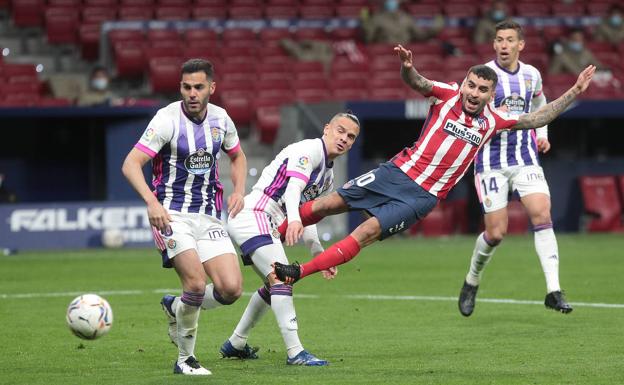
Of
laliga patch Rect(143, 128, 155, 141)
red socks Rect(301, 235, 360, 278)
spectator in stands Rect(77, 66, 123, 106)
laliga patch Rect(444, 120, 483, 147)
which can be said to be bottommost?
spectator in stands Rect(77, 66, 123, 106)

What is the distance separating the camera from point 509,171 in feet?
39.1

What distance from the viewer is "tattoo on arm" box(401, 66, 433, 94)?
966 centimetres

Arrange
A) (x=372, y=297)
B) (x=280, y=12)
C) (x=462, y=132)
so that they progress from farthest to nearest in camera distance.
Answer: (x=280, y=12), (x=372, y=297), (x=462, y=132)

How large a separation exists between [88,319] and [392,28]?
18.3 m

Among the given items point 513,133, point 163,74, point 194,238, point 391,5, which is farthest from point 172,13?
point 194,238

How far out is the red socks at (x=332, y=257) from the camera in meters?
9.03

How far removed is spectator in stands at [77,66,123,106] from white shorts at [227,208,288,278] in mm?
12330

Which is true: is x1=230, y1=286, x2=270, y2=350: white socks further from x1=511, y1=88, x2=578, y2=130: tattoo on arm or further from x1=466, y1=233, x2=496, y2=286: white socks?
x1=466, y1=233, x2=496, y2=286: white socks

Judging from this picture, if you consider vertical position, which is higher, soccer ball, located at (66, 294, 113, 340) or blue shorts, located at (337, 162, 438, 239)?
blue shorts, located at (337, 162, 438, 239)

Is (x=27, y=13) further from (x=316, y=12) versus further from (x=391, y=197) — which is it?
(x=391, y=197)

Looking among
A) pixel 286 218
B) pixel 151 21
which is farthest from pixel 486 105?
pixel 151 21

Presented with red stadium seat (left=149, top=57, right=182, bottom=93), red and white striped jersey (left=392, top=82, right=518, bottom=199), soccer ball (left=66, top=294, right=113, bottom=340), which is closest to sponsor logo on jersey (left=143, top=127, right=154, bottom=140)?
A: soccer ball (left=66, top=294, right=113, bottom=340)

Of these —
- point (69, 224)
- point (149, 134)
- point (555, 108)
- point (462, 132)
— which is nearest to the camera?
point (149, 134)

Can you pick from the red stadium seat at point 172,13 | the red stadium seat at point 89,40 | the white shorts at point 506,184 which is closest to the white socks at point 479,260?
the white shorts at point 506,184
